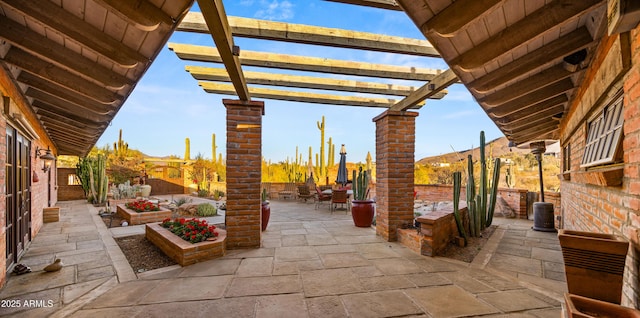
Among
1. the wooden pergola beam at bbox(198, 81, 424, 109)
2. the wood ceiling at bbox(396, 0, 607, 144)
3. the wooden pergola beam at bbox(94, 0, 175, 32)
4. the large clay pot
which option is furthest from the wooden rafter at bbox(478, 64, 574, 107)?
the wooden pergola beam at bbox(94, 0, 175, 32)

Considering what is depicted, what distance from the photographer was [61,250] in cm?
385

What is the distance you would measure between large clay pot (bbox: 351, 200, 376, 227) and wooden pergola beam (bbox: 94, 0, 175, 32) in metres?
4.37

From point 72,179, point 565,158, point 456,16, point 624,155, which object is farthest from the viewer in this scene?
point 72,179

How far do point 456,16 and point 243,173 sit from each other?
125 inches

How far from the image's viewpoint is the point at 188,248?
3.24m

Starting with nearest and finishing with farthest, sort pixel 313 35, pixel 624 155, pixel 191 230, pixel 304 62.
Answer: pixel 624 155
pixel 313 35
pixel 304 62
pixel 191 230

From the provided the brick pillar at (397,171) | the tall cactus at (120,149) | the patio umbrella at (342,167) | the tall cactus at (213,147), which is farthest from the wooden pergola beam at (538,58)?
the tall cactus at (213,147)

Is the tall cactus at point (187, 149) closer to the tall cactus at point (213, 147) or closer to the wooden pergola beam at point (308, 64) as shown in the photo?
the tall cactus at point (213, 147)

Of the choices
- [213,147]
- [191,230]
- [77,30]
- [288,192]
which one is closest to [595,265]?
[77,30]

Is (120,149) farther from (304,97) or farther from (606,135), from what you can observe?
(606,135)

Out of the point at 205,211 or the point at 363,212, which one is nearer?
the point at 363,212

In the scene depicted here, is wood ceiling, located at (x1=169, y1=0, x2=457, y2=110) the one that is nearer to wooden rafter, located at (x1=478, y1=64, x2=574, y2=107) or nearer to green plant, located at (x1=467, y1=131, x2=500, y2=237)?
wooden rafter, located at (x1=478, y1=64, x2=574, y2=107)

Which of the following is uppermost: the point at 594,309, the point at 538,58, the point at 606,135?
the point at 538,58

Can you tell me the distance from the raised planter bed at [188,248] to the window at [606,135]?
151 inches
